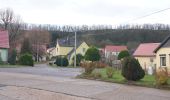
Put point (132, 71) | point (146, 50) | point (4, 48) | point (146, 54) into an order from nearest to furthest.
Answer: point (132, 71), point (146, 54), point (146, 50), point (4, 48)

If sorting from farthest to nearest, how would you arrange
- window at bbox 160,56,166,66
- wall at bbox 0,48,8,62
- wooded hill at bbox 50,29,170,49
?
wooded hill at bbox 50,29,170,49, wall at bbox 0,48,8,62, window at bbox 160,56,166,66

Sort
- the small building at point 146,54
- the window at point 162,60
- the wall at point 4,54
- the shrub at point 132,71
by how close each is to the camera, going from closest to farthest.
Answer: the shrub at point 132,71
the window at point 162,60
the small building at point 146,54
the wall at point 4,54

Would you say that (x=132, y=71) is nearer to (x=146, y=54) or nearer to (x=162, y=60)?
(x=162, y=60)

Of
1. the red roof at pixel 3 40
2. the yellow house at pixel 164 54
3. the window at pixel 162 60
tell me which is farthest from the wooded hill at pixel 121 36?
the red roof at pixel 3 40

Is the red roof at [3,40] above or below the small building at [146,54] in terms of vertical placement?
above

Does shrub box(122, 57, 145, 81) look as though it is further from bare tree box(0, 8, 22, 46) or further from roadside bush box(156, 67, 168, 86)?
bare tree box(0, 8, 22, 46)

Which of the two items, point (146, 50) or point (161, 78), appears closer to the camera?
point (161, 78)

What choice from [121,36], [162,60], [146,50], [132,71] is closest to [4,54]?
[146,50]

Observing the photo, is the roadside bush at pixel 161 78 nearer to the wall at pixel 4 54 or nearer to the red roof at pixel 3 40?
the wall at pixel 4 54

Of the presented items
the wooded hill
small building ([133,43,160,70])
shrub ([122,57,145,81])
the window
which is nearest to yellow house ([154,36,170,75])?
the window

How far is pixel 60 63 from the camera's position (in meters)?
73.3

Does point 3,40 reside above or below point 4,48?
above

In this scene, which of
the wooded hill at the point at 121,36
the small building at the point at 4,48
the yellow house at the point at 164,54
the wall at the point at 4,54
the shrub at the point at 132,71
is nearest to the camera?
the shrub at the point at 132,71

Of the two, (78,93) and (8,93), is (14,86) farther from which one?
(78,93)
